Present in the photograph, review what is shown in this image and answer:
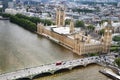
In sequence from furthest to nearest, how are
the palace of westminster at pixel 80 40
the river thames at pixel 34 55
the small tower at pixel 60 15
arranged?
the small tower at pixel 60 15, the palace of westminster at pixel 80 40, the river thames at pixel 34 55

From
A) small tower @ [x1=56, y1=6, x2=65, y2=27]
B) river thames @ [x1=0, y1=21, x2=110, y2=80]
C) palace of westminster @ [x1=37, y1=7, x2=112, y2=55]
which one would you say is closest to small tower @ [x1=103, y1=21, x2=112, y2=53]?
palace of westminster @ [x1=37, y1=7, x2=112, y2=55]

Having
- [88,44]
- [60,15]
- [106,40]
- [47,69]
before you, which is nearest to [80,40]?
[88,44]

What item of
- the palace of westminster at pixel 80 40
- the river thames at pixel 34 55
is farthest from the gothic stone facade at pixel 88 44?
the river thames at pixel 34 55

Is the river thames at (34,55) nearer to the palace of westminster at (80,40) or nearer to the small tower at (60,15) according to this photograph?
the palace of westminster at (80,40)

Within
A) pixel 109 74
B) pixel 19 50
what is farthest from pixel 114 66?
pixel 19 50

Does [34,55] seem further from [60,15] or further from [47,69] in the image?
[60,15]

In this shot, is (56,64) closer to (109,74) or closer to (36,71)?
(36,71)
